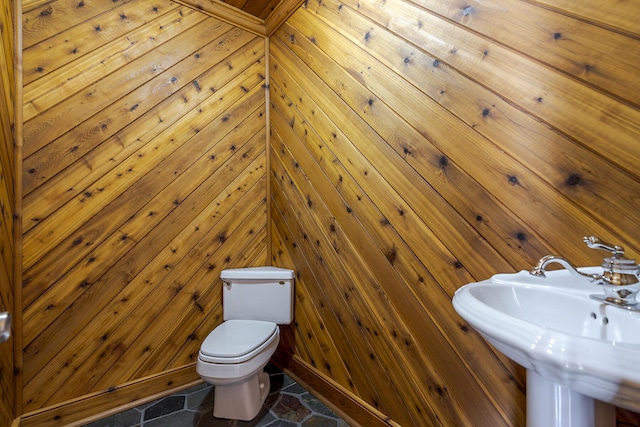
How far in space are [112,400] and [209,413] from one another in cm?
59

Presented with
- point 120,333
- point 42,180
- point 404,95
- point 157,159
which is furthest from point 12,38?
point 404,95

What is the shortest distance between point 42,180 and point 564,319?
2.31 m

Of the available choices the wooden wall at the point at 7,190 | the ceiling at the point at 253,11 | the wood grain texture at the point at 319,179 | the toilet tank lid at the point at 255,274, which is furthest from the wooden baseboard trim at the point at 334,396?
the ceiling at the point at 253,11

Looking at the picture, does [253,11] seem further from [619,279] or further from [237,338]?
[619,279]

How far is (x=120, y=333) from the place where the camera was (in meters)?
1.85

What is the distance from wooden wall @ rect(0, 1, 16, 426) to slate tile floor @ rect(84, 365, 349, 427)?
508 mm

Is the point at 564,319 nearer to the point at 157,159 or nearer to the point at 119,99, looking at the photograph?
the point at 157,159

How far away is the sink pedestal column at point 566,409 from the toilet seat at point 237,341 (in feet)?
4.13

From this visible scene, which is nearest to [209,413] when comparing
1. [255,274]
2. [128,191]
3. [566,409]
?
[255,274]

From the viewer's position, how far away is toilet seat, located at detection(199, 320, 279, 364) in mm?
1551

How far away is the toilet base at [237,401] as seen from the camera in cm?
168

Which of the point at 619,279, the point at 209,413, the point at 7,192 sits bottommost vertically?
the point at 209,413

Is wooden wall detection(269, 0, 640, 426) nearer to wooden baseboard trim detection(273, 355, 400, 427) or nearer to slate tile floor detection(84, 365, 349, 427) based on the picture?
wooden baseboard trim detection(273, 355, 400, 427)

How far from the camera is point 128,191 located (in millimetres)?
1864
